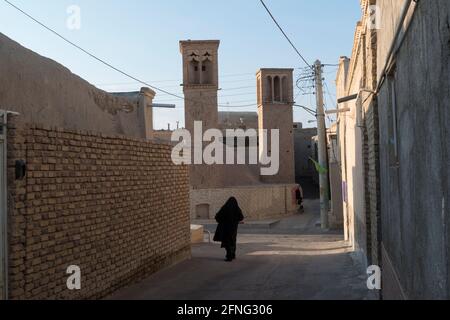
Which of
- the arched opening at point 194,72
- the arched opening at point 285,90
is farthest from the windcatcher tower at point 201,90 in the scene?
the arched opening at point 285,90

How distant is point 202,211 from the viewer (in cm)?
2891

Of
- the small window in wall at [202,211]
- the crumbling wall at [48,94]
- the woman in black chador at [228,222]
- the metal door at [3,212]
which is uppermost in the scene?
the crumbling wall at [48,94]

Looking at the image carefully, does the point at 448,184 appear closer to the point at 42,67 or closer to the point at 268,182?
the point at 42,67

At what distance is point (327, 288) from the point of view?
829cm

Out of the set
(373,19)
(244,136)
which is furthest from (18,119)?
(244,136)

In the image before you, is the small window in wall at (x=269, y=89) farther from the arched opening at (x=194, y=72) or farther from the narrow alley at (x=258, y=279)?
the narrow alley at (x=258, y=279)

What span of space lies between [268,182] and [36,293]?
29774mm

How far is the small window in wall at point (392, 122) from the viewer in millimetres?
A: 4906

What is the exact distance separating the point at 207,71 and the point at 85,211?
2400 cm

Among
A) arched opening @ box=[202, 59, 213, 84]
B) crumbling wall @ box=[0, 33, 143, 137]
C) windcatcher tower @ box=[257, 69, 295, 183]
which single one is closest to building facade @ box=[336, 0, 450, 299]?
crumbling wall @ box=[0, 33, 143, 137]

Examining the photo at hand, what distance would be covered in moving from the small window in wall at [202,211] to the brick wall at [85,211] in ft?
59.8

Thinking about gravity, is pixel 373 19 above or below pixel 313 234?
above

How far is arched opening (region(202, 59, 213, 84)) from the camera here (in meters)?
A: 29.9

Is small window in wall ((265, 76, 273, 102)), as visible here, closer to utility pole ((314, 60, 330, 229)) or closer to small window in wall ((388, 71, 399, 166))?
utility pole ((314, 60, 330, 229))
